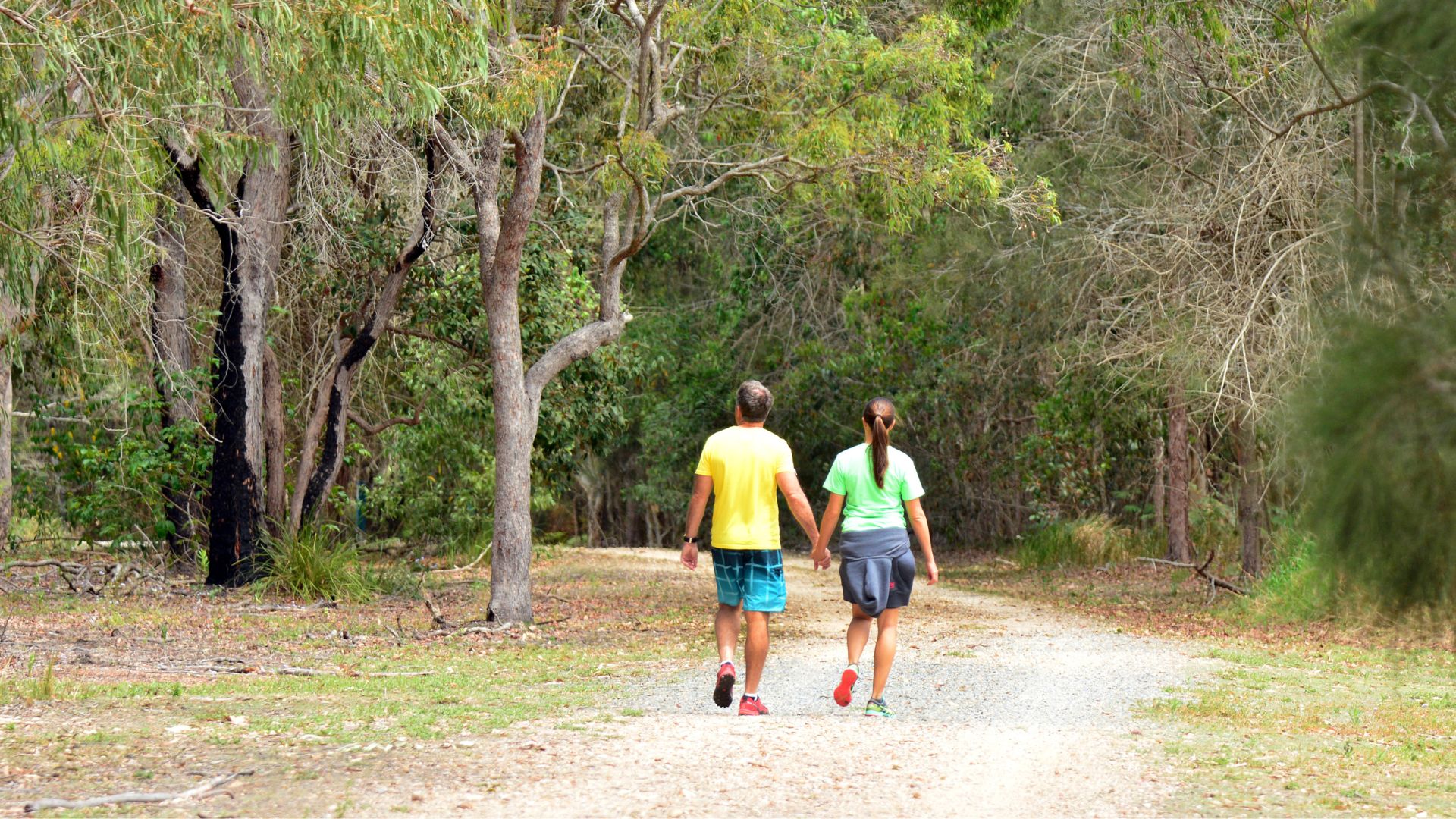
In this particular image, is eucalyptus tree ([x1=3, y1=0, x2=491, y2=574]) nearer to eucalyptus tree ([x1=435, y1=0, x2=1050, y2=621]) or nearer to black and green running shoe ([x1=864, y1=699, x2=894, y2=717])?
eucalyptus tree ([x1=435, y1=0, x2=1050, y2=621])

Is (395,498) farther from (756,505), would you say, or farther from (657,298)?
(756,505)

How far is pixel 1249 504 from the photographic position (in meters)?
17.5

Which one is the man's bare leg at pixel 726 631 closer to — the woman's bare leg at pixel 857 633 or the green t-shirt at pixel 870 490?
the woman's bare leg at pixel 857 633

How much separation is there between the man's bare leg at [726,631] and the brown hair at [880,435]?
1067mm

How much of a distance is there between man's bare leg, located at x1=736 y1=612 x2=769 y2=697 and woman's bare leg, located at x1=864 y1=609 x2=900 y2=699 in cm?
58

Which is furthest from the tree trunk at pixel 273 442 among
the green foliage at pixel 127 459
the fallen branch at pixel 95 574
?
the fallen branch at pixel 95 574

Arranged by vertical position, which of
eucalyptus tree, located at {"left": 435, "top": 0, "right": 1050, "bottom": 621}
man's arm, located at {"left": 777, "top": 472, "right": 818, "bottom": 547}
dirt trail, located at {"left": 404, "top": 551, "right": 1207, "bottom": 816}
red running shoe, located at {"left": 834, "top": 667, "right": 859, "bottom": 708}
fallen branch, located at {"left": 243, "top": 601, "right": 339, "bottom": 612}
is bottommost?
dirt trail, located at {"left": 404, "top": 551, "right": 1207, "bottom": 816}

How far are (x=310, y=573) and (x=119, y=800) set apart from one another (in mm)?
10662

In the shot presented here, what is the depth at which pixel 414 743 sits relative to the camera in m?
7.14

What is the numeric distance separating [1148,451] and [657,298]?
11555mm

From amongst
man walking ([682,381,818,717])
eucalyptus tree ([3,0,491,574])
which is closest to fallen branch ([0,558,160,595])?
eucalyptus tree ([3,0,491,574])

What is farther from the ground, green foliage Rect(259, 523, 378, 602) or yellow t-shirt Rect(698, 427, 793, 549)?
yellow t-shirt Rect(698, 427, 793, 549)

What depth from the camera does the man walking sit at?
787 cm

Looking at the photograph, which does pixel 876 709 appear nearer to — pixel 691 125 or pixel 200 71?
pixel 200 71
